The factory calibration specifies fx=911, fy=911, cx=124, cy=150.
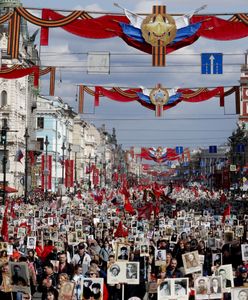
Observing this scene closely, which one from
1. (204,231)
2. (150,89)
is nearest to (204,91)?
(150,89)

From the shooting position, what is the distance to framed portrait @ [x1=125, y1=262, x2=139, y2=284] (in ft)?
48.8

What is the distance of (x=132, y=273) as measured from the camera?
49.0 ft

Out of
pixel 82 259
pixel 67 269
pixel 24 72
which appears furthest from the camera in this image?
pixel 24 72

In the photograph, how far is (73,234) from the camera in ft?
A: 74.7

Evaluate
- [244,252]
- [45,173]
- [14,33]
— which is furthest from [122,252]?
[45,173]

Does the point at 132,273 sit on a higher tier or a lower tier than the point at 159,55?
lower

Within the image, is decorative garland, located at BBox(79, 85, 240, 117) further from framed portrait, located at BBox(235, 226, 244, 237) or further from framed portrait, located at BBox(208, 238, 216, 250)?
framed portrait, located at BBox(208, 238, 216, 250)

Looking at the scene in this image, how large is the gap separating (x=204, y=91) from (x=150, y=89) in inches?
74.5

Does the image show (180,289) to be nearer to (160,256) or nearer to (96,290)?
(96,290)

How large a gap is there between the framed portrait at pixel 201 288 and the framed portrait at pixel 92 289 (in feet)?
4.66

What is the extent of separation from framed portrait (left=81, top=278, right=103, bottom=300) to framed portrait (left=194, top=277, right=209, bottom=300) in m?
1.42

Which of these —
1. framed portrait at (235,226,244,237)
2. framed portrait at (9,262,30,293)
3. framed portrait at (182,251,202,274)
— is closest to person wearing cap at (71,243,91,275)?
framed portrait at (182,251,202,274)

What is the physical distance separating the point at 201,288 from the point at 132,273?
5.68ft

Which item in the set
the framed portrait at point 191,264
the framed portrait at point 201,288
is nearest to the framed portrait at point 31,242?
the framed portrait at point 191,264
